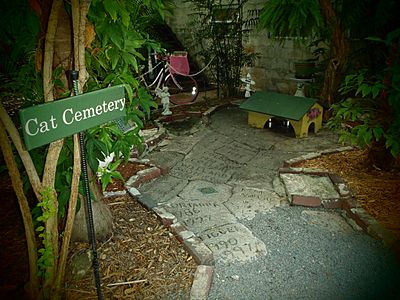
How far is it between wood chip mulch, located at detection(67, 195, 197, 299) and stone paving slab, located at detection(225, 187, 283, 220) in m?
0.88

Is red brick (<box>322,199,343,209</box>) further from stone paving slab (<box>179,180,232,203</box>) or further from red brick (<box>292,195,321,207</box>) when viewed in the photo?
stone paving slab (<box>179,180,232,203</box>)

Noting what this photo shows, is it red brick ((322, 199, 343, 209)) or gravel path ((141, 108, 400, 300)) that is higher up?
red brick ((322, 199, 343, 209))

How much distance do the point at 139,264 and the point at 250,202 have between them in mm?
1560

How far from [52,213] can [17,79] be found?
124cm

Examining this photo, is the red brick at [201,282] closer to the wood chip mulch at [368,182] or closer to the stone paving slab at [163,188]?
the stone paving slab at [163,188]

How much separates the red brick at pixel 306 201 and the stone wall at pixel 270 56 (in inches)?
195

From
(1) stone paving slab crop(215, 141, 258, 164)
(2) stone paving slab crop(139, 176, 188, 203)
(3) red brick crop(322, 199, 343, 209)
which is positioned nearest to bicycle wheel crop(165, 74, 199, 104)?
(1) stone paving slab crop(215, 141, 258, 164)

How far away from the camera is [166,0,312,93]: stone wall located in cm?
805

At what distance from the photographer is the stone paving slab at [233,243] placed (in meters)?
2.94

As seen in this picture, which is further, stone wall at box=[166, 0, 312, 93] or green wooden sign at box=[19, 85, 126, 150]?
stone wall at box=[166, 0, 312, 93]

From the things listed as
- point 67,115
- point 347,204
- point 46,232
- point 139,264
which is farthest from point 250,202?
point 67,115

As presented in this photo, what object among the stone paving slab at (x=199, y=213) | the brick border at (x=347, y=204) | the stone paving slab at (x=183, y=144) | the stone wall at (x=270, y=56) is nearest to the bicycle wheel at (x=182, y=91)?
the stone wall at (x=270, y=56)

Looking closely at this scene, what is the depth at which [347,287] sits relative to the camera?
2.56 meters

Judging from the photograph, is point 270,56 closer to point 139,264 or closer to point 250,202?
point 250,202
